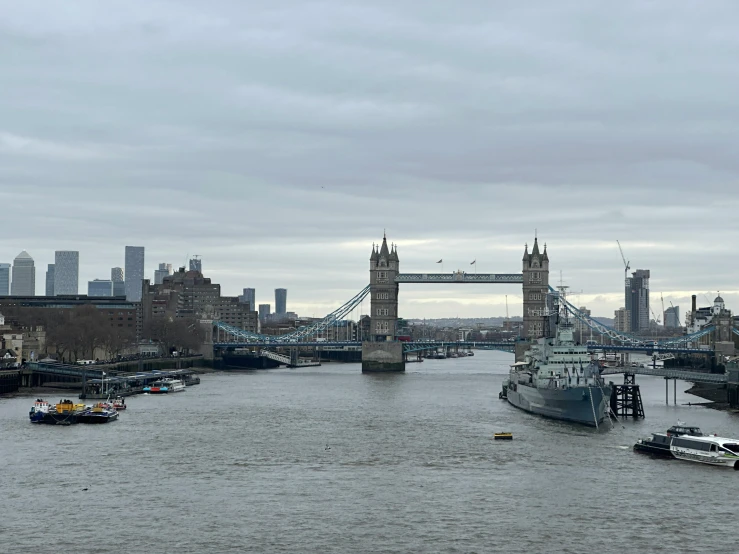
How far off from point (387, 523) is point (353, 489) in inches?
309

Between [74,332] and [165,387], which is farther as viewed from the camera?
[74,332]

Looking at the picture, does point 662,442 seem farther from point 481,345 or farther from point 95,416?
point 481,345

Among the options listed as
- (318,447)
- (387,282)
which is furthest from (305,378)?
(318,447)

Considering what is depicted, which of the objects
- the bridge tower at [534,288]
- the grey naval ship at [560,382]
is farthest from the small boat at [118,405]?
the bridge tower at [534,288]

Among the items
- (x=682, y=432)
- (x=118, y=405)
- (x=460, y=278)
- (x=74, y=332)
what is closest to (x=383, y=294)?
(x=460, y=278)

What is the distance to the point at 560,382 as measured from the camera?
92562 millimetres

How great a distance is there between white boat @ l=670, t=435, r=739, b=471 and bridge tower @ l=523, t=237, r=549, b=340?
125 metres

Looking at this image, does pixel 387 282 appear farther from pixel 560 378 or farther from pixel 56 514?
pixel 56 514

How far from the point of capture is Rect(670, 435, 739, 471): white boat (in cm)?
6450

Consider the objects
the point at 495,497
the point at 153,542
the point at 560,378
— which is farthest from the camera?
the point at 560,378

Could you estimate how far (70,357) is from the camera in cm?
16538

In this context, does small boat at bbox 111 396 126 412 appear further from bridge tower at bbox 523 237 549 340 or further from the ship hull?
bridge tower at bbox 523 237 549 340

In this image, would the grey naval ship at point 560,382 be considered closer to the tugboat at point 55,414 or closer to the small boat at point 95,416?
the small boat at point 95,416

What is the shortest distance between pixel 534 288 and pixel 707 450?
129m
